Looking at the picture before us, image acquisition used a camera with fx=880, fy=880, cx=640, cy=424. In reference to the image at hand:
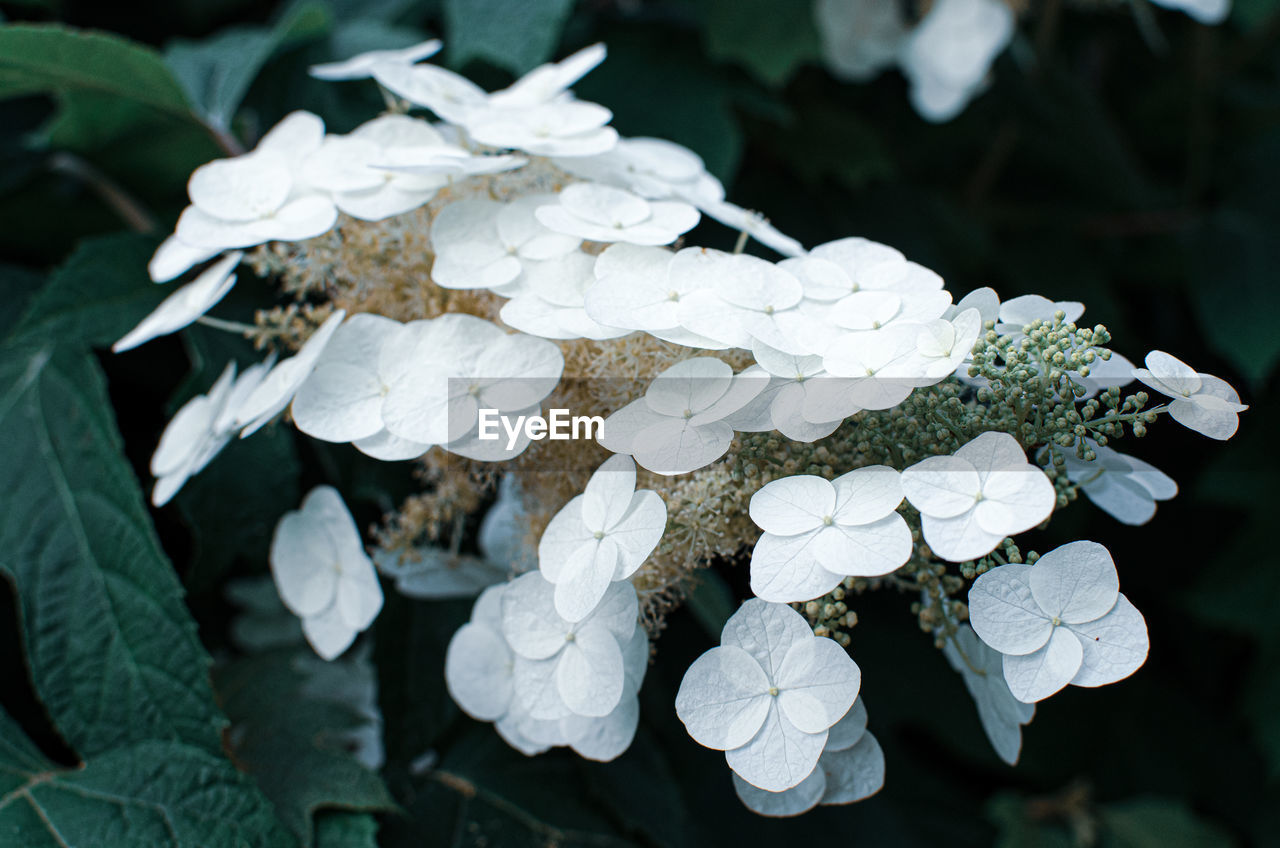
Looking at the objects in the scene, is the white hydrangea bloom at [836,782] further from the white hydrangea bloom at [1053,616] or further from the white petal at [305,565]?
the white petal at [305,565]

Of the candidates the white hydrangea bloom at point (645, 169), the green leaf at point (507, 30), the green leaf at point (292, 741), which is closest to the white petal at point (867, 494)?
the white hydrangea bloom at point (645, 169)

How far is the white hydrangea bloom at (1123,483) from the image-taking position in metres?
0.38

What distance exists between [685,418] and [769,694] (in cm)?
11

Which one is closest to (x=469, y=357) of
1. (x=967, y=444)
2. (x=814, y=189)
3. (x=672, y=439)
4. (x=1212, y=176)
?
(x=672, y=439)

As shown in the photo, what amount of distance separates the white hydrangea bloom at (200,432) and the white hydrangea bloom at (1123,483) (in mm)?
393

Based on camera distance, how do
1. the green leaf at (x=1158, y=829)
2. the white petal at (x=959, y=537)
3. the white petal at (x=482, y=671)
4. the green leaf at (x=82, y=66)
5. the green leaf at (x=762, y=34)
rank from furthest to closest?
the green leaf at (x=1158, y=829)
the green leaf at (x=762, y=34)
the green leaf at (x=82, y=66)
the white petal at (x=482, y=671)
the white petal at (x=959, y=537)

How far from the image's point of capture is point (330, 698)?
2.08 feet

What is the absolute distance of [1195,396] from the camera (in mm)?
323

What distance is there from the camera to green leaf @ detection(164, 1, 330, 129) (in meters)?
0.70

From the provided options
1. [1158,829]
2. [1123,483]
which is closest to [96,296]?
[1123,483]

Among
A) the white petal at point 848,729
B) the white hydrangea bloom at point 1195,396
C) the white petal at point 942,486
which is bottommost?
the white petal at point 848,729

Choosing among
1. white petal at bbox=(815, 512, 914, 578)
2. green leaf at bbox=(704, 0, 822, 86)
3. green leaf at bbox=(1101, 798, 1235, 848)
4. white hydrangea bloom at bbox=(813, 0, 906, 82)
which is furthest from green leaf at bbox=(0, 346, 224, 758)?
green leaf at bbox=(1101, 798, 1235, 848)

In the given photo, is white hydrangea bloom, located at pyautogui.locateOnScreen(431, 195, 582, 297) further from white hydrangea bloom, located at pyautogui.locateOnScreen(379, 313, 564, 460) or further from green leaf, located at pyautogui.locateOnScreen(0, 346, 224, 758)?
green leaf, located at pyautogui.locateOnScreen(0, 346, 224, 758)
